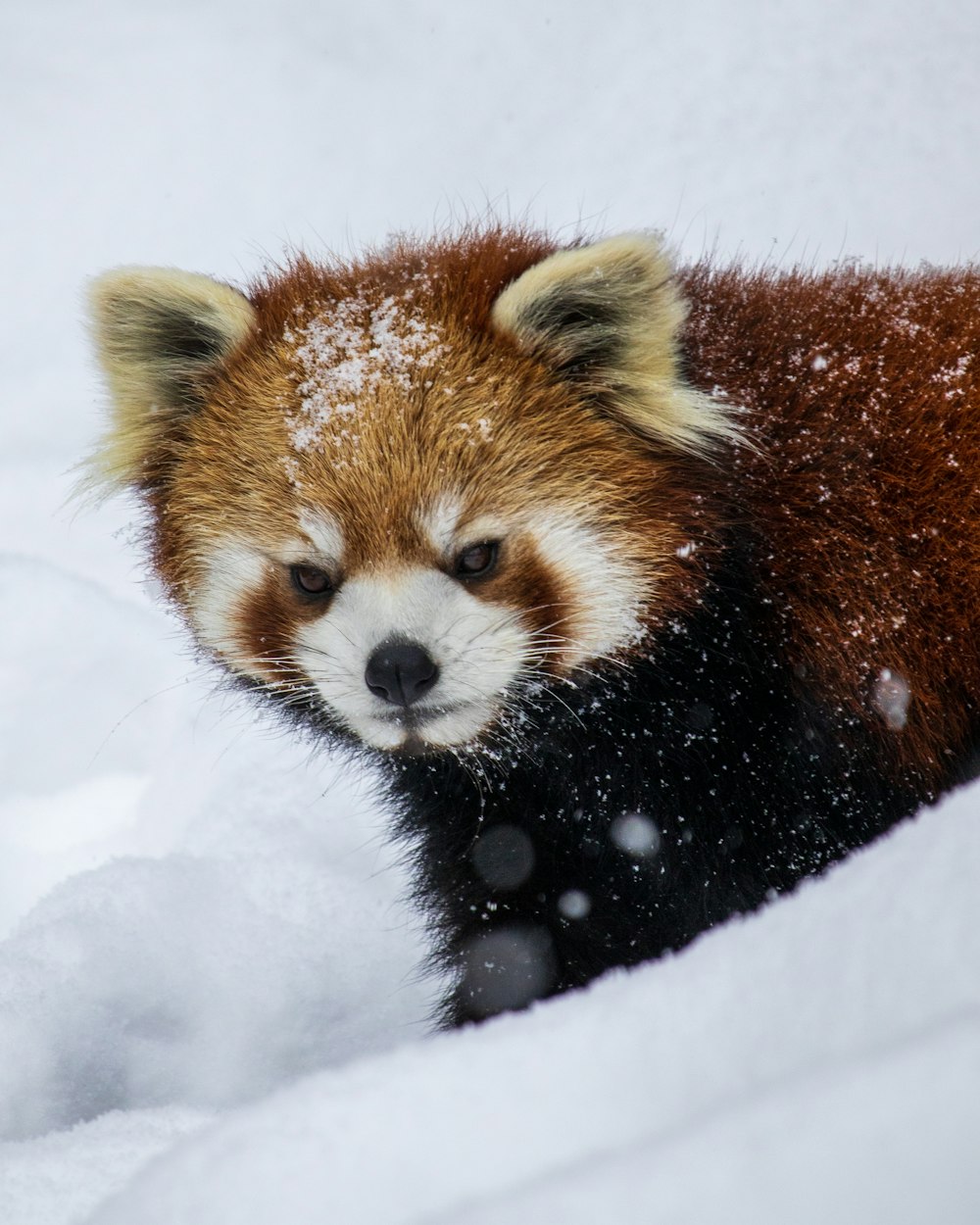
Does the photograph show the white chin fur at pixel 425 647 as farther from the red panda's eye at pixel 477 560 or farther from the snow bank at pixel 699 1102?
the snow bank at pixel 699 1102

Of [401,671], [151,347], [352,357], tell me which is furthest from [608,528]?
[151,347]

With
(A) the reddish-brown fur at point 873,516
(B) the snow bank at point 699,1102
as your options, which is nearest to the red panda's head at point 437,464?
(A) the reddish-brown fur at point 873,516

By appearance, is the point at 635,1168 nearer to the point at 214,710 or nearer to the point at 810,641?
the point at 810,641

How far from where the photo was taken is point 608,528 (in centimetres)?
236

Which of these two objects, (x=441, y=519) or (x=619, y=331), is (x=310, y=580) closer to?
(x=441, y=519)

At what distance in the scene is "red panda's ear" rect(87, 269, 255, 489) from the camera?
246cm

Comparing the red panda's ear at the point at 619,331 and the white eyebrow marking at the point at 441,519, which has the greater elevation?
the red panda's ear at the point at 619,331

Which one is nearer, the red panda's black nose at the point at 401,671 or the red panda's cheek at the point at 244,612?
the red panda's black nose at the point at 401,671

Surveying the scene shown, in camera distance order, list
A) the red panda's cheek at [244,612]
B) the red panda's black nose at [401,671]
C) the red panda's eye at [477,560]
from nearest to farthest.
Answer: the red panda's black nose at [401,671] → the red panda's eye at [477,560] → the red panda's cheek at [244,612]

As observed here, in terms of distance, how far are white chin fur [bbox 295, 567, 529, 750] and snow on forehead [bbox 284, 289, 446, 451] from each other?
34 cm

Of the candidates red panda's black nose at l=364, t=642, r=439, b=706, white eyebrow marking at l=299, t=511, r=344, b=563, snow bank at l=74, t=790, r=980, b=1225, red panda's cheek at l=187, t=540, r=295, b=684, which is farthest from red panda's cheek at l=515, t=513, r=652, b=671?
snow bank at l=74, t=790, r=980, b=1225

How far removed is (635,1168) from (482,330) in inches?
67.8

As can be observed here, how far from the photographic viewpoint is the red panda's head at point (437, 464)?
2.25m

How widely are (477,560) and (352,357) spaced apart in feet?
1.63
